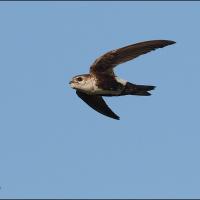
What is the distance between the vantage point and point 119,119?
676 inches

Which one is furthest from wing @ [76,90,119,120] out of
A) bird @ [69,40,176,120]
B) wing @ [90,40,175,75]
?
wing @ [90,40,175,75]

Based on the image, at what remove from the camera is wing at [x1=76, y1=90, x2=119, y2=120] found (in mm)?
17016

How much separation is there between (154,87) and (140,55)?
77 cm

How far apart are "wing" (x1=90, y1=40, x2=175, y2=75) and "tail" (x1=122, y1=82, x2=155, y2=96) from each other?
498mm

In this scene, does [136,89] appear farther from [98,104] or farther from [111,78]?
[98,104]

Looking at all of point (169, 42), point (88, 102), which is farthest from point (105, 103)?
point (169, 42)

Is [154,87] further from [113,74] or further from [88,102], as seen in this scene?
[88,102]

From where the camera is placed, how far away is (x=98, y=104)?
17188 millimetres

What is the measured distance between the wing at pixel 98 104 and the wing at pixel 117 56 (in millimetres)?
1646

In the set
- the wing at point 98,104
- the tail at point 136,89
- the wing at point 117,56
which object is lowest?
the tail at point 136,89

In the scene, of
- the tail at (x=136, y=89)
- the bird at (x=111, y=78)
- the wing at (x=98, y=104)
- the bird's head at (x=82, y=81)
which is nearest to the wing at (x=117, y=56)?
the bird at (x=111, y=78)

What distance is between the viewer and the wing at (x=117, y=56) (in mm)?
15125

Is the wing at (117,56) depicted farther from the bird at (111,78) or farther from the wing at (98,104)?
the wing at (98,104)

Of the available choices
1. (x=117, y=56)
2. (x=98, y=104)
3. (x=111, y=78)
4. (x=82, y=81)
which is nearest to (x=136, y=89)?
(x=111, y=78)
